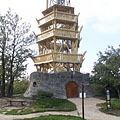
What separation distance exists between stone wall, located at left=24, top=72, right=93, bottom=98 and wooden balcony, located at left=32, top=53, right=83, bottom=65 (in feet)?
5.51

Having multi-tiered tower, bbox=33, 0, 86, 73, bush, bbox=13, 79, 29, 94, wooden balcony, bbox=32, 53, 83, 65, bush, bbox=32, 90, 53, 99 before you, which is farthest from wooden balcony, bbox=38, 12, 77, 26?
bush, bbox=13, 79, 29, 94

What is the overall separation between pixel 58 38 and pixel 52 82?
631 cm

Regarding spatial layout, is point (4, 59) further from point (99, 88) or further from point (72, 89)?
point (99, 88)

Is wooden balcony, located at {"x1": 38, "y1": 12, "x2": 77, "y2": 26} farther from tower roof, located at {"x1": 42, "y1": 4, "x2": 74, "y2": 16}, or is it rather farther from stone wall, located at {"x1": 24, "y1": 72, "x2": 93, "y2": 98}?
stone wall, located at {"x1": 24, "y1": 72, "x2": 93, "y2": 98}

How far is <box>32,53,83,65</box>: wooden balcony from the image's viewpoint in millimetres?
20438

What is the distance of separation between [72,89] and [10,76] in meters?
7.35

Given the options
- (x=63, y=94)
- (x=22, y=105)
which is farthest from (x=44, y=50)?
(x=22, y=105)

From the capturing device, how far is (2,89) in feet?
64.1

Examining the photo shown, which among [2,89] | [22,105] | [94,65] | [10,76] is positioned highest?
[94,65]

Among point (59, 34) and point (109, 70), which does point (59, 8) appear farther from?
point (109, 70)

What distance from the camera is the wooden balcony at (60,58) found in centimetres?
2044

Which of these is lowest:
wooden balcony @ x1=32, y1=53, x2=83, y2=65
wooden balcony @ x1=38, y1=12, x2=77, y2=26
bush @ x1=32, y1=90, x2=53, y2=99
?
bush @ x1=32, y1=90, x2=53, y2=99

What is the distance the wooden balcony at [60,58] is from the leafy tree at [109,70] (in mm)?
2820

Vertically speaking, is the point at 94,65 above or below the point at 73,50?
below
